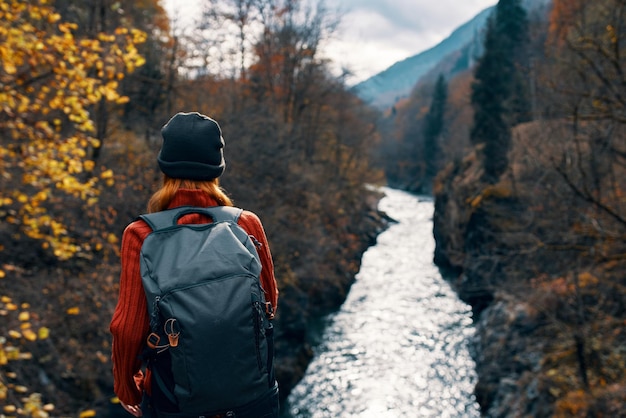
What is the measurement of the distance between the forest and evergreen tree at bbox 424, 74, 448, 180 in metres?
29.8

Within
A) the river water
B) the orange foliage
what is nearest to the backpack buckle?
the orange foliage

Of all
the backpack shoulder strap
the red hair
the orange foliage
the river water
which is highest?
the orange foliage

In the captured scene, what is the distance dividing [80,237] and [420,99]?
300 feet

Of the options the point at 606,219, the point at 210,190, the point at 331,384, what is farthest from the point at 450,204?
the point at 210,190

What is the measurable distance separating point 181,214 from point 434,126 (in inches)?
2527

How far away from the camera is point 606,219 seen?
8023 mm

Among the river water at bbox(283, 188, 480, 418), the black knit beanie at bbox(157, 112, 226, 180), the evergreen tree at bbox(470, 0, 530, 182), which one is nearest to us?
the black knit beanie at bbox(157, 112, 226, 180)

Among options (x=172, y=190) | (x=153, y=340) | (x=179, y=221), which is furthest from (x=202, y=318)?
(x=172, y=190)

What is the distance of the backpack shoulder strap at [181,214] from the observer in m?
1.84

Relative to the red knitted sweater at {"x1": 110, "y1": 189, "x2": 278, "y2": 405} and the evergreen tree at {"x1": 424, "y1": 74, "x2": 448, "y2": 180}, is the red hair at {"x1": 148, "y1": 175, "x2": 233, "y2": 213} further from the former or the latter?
the evergreen tree at {"x1": 424, "y1": 74, "x2": 448, "y2": 180}

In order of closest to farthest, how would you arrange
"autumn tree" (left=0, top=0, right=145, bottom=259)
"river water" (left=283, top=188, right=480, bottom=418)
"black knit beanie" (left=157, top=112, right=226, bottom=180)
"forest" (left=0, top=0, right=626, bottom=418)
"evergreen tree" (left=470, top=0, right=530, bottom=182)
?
"black knit beanie" (left=157, top=112, right=226, bottom=180) → "autumn tree" (left=0, top=0, right=145, bottom=259) → "forest" (left=0, top=0, right=626, bottom=418) → "river water" (left=283, top=188, right=480, bottom=418) → "evergreen tree" (left=470, top=0, right=530, bottom=182)

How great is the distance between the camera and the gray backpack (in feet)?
5.57

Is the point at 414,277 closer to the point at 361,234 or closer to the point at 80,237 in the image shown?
the point at 361,234

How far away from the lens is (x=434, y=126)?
62.9 metres
